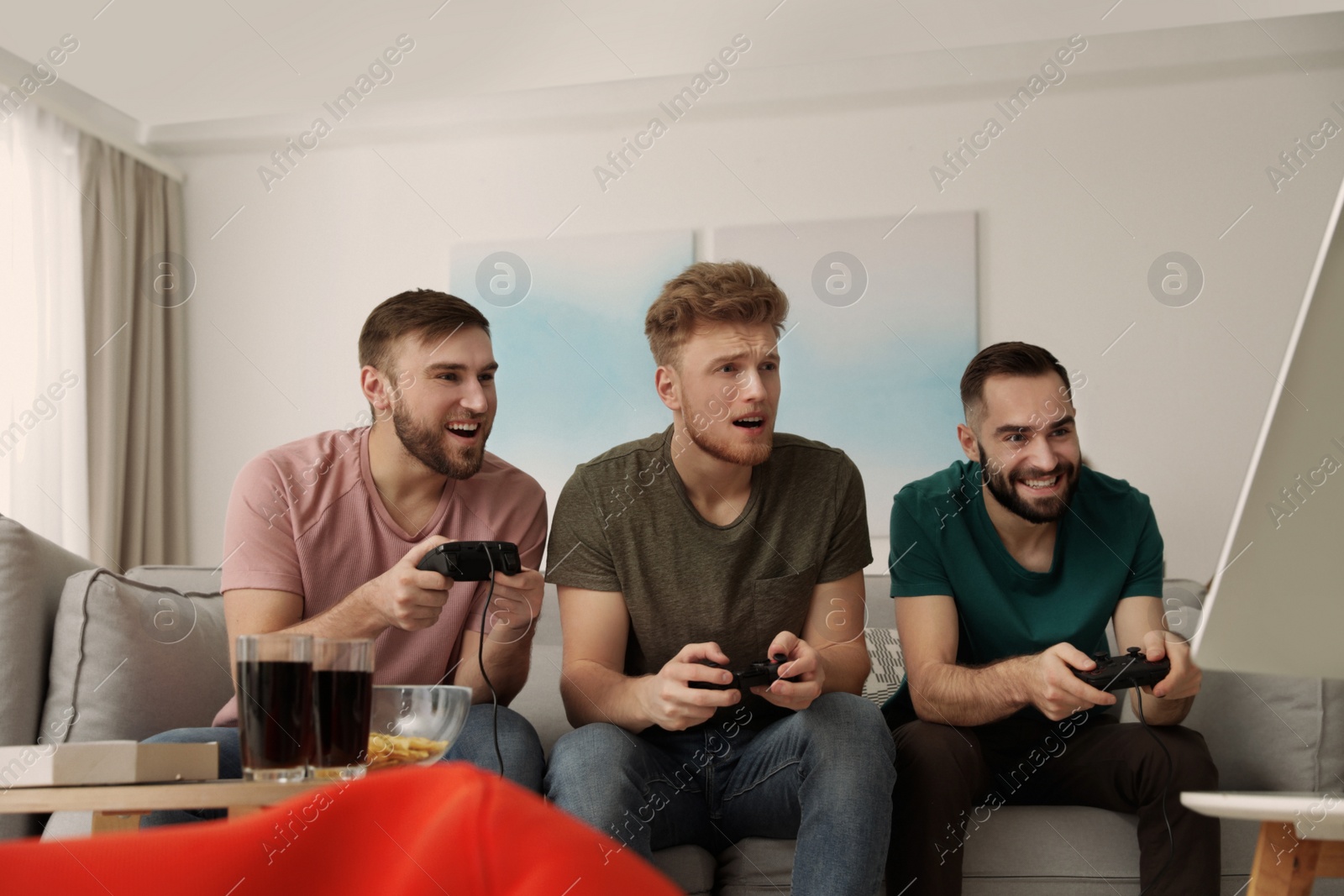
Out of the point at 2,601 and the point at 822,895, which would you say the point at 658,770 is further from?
the point at 2,601

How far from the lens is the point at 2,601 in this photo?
67.2 inches

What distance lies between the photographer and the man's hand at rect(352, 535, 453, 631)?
5.03 ft

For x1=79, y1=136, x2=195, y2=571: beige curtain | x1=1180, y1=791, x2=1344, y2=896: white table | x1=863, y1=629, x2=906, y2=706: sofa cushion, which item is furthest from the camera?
x1=79, y1=136, x2=195, y2=571: beige curtain

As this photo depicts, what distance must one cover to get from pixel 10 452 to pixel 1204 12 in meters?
3.74

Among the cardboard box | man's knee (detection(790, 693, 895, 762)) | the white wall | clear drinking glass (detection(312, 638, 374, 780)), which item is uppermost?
the white wall

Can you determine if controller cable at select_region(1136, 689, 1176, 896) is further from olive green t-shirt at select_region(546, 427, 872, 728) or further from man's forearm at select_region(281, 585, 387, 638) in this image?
man's forearm at select_region(281, 585, 387, 638)

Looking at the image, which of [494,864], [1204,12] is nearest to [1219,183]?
[1204,12]

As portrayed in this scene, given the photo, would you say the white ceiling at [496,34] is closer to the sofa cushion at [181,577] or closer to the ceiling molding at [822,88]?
the ceiling molding at [822,88]

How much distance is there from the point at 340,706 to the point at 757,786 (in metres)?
0.75

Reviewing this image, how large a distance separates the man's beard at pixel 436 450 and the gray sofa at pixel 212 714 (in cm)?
50

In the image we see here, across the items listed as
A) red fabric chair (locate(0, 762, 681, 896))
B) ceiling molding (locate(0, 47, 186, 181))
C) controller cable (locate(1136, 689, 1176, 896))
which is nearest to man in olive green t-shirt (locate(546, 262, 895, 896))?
controller cable (locate(1136, 689, 1176, 896))

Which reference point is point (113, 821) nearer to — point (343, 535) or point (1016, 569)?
point (343, 535)

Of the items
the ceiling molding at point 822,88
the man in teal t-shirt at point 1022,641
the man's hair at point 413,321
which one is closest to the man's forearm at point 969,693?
the man in teal t-shirt at point 1022,641

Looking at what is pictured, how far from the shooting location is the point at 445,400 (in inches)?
75.7
